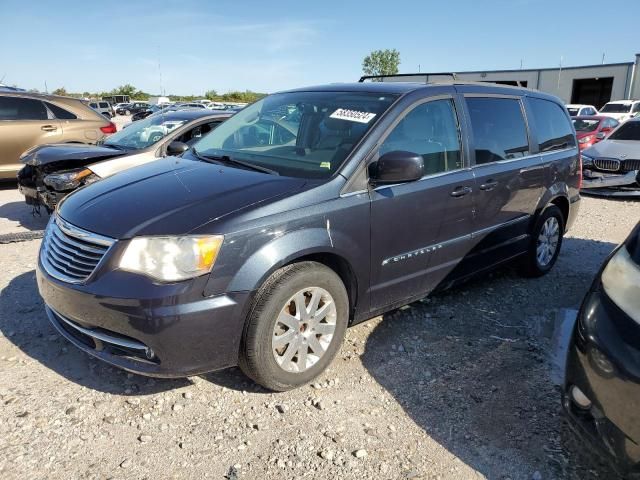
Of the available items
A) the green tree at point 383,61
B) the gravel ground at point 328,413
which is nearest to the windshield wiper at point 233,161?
the gravel ground at point 328,413

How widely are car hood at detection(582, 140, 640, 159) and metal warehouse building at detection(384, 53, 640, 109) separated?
87.8 feet

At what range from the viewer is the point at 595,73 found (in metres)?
38.1

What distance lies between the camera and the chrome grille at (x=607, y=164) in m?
9.24

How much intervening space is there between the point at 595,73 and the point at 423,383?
42414 millimetres

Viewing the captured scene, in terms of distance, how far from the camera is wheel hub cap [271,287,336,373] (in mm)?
2854

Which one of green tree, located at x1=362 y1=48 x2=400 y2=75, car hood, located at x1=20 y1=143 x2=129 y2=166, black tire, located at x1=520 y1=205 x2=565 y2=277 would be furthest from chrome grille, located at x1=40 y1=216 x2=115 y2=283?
green tree, located at x1=362 y1=48 x2=400 y2=75

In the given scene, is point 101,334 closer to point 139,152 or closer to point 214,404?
point 214,404

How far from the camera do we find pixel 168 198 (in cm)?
293

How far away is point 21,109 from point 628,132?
1155 centimetres

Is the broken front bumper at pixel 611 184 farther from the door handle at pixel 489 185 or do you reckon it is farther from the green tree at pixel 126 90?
the green tree at pixel 126 90

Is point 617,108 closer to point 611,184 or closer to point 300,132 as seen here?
point 611,184

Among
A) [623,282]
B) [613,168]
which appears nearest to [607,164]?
[613,168]

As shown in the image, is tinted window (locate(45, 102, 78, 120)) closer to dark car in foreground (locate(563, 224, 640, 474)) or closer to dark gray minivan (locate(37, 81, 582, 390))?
dark gray minivan (locate(37, 81, 582, 390))

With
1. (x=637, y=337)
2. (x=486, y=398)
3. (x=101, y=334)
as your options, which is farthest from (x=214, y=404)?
(x=637, y=337)
